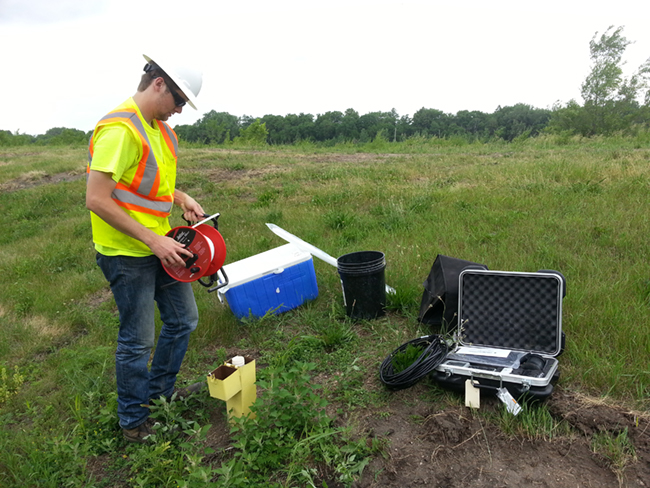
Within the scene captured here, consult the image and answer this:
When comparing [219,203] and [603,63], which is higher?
[603,63]

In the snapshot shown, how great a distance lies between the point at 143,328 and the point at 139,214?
0.68 m

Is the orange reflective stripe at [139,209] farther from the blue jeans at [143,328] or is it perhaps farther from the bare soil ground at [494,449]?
the bare soil ground at [494,449]

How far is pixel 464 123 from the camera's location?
48406mm

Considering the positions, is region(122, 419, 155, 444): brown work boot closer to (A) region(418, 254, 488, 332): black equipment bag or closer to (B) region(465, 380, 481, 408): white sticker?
(B) region(465, 380, 481, 408): white sticker

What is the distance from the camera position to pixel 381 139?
21.6m

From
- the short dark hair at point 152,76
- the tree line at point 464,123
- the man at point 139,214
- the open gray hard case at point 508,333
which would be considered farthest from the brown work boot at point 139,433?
the tree line at point 464,123

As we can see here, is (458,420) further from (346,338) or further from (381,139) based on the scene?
(381,139)

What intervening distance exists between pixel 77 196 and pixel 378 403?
10.9 metres

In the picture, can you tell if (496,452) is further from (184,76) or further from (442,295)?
(184,76)

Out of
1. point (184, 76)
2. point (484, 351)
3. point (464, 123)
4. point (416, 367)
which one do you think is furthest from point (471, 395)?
point (464, 123)

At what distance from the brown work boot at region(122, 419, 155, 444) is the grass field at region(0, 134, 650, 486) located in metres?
0.06

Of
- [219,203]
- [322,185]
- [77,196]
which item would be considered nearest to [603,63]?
[322,185]

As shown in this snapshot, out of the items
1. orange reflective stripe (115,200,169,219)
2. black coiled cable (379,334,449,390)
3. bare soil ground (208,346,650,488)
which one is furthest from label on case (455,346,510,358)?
orange reflective stripe (115,200,169,219)

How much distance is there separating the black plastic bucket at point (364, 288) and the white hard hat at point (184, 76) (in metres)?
2.05
